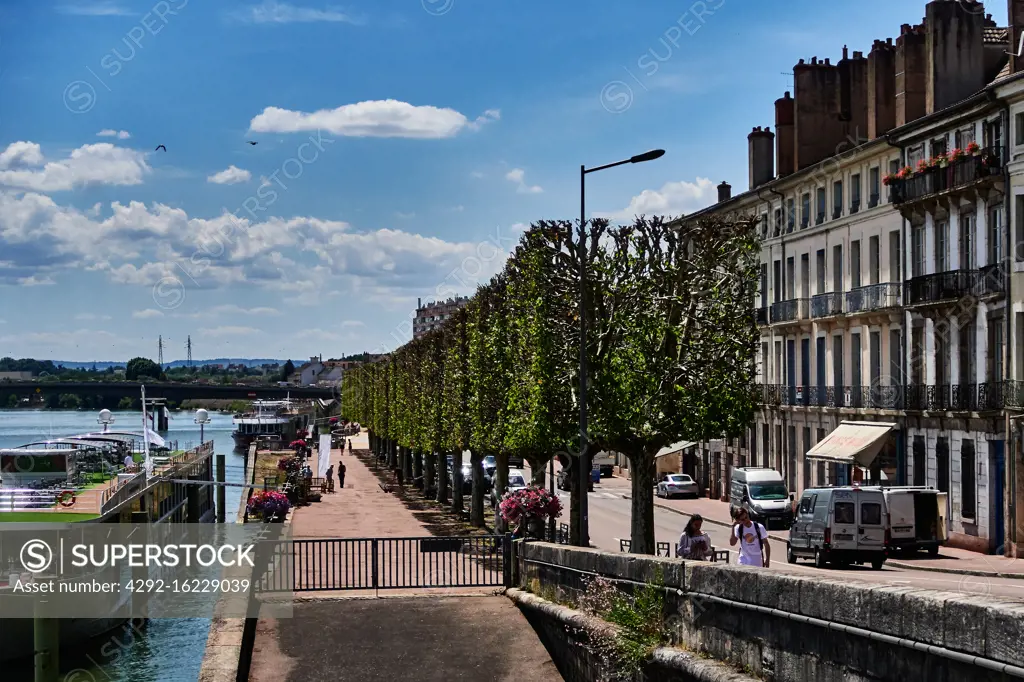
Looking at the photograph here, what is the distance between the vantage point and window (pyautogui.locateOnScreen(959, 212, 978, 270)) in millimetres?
41188

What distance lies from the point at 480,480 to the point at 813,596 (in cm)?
3620

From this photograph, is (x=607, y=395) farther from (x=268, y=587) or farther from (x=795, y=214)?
(x=795, y=214)

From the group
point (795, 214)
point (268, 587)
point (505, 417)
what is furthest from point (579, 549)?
point (795, 214)

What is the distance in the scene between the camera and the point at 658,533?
152 feet

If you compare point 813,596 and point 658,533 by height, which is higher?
point 813,596

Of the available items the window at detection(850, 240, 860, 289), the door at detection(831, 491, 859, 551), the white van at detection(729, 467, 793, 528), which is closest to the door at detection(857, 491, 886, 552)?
the door at detection(831, 491, 859, 551)

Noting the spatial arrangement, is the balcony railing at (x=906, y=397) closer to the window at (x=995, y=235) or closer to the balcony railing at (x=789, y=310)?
the balcony railing at (x=789, y=310)

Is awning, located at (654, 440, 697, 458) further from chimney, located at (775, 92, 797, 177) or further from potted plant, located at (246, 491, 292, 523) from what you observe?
chimney, located at (775, 92, 797, 177)

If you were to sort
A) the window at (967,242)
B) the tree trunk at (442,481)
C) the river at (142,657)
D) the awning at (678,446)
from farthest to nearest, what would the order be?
the tree trunk at (442,481)
the window at (967,242)
the awning at (678,446)
the river at (142,657)

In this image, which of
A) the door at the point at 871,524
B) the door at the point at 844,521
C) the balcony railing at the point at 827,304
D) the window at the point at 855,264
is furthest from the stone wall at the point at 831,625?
the balcony railing at the point at 827,304

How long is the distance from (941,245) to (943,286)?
188 cm

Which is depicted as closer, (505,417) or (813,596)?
(813,596)

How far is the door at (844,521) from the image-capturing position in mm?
33562

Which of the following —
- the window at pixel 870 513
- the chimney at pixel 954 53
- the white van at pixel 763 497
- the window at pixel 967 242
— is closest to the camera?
the window at pixel 870 513
